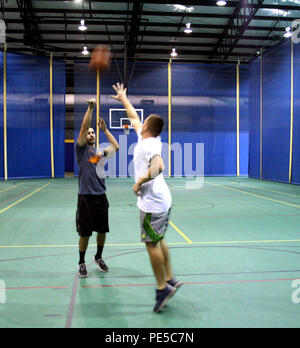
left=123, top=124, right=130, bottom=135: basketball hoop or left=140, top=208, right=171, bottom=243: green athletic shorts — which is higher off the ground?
left=123, top=124, right=130, bottom=135: basketball hoop

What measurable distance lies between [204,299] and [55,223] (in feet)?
16.8

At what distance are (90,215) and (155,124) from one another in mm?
1662

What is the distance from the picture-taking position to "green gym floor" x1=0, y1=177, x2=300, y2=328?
11.6 ft

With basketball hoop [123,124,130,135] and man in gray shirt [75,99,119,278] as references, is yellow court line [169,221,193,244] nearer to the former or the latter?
man in gray shirt [75,99,119,278]

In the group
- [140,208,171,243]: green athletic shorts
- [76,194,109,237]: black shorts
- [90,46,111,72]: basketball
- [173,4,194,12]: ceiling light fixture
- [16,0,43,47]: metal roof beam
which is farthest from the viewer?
[173,4,194,12]: ceiling light fixture

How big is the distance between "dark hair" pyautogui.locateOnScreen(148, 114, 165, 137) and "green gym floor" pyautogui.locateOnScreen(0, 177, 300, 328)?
1742mm

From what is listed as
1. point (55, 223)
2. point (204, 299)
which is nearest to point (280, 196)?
point (55, 223)

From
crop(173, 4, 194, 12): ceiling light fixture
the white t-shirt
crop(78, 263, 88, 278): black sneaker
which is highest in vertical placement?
crop(173, 4, 194, 12): ceiling light fixture

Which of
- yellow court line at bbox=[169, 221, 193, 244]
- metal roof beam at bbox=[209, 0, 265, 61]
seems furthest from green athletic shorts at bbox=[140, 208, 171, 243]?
metal roof beam at bbox=[209, 0, 265, 61]

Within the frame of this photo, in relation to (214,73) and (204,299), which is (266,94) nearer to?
(214,73)

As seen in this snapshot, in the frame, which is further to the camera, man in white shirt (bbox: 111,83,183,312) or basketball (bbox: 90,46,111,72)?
basketball (bbox: 90,46,111,72)

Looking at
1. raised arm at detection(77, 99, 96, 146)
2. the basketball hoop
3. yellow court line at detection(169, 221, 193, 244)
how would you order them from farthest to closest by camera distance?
the basketball hoop < yellow court line at detection(169, 221, 193, 244) < raised arm at detection(77, 99, 96, 146)

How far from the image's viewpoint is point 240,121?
23.9 meters
